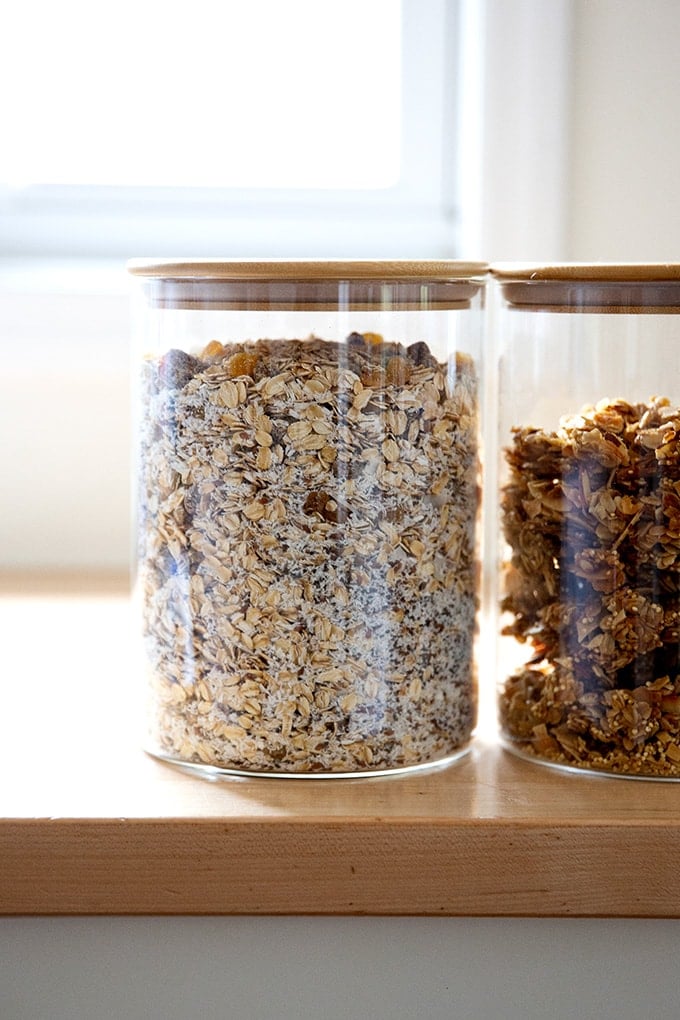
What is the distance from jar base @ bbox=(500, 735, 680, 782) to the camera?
602 millimetres

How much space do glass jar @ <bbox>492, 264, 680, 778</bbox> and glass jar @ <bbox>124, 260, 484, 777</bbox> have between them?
0.05 m

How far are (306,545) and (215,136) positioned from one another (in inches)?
30.0

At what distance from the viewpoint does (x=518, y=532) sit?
25.4 inches

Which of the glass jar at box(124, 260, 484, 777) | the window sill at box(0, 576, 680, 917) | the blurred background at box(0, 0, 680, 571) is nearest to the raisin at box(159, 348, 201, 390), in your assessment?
the glass jar at box(124, 260, 484, 777)

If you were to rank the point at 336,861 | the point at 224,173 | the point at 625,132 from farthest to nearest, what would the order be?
the point at 224,173 → the point at 625,132 → the point at 336,861

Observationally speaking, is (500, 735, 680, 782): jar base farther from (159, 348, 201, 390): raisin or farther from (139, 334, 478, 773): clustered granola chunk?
(159, 348, 201, 390): raisin

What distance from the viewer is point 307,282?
1.91 ft

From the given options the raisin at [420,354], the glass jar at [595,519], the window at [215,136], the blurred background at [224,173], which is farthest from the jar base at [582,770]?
the window at [215,136]

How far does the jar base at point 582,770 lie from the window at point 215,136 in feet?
2.13

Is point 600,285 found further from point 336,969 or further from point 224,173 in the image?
point 224,173

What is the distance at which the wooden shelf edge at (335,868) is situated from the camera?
53 cm

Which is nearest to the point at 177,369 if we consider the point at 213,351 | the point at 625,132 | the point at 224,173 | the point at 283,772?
the point at 213,351

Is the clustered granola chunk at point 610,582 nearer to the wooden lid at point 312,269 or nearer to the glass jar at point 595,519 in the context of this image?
the glass jar at point 595,519

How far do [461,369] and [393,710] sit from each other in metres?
0.18
